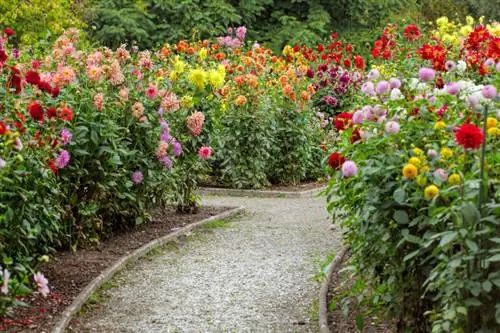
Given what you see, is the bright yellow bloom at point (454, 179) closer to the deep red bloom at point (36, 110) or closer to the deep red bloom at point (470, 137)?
the deep red bloom at point (470, 137)

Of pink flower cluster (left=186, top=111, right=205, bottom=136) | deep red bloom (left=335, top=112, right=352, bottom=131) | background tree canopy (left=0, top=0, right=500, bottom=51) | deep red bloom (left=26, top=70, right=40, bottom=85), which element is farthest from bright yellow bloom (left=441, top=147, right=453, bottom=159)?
background tree canopy (left=0, top=0, right=500, bottom=51)

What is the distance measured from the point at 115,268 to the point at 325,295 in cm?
164

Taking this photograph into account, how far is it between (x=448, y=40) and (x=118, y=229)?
482 centimetres

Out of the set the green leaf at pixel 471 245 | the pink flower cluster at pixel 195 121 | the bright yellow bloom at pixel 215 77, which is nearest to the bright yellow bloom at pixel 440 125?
the green leaf at pixel 471 245

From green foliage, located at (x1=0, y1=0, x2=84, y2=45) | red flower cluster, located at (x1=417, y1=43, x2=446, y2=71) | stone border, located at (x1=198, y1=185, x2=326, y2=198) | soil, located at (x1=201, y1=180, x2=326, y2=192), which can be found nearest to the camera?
red flower cluster, located at (x1=417, y1=43, x2=446, y2=71)

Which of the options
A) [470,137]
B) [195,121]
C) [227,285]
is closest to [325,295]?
[227,285]

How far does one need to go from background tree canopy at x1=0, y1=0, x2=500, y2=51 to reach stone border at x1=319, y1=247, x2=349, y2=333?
1345cm

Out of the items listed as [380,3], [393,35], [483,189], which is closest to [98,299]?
[483,189]

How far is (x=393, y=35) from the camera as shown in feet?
42.1

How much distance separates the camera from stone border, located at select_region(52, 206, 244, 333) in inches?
196

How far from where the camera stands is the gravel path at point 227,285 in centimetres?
518

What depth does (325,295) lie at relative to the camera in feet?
18.4

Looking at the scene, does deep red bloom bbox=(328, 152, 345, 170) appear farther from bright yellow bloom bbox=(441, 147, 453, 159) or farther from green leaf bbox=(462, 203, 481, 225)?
green leaf bbox=(462, 203, 481, 225)

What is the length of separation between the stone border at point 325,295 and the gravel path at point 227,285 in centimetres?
8
